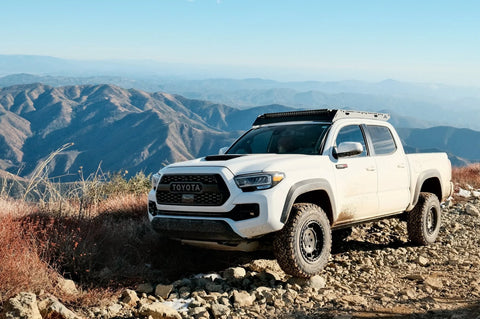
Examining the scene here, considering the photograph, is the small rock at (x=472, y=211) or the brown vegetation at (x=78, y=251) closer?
the brown vegetation at (x=78, y=251)

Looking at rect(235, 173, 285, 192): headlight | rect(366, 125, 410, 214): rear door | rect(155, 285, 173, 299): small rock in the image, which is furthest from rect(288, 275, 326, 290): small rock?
rect(366, 125, 410, 214): rear door

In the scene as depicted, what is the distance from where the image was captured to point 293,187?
473 centimetres

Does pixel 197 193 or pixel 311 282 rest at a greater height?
pixel 197 193

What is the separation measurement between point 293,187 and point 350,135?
1746 millimetres

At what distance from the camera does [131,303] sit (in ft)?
14.6

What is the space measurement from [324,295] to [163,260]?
2199 mm

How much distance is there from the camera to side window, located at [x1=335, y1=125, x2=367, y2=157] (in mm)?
5906

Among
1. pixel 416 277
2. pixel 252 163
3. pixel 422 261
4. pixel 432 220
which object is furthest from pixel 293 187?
pixel 432 220

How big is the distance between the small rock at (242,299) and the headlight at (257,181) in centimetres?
107

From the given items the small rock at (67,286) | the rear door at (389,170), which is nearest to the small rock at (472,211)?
the rear door at (389,170)

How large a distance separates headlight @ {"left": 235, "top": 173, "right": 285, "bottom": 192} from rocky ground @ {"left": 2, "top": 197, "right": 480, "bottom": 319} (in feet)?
3.64

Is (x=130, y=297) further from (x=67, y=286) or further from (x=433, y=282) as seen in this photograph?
(x=433, y=282)

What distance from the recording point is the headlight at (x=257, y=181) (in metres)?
4.58

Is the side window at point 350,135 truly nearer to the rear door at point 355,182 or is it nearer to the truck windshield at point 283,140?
the rear door at point 355,182
